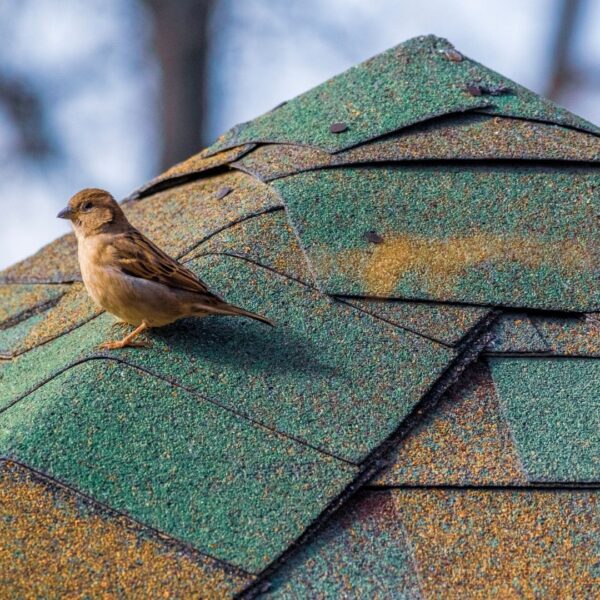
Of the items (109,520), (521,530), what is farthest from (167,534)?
(521,530)

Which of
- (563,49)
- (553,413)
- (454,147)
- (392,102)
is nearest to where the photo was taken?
(553,413)

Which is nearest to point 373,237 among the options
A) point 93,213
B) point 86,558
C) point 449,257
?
point 449,257

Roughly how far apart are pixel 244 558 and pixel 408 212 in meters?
1.41

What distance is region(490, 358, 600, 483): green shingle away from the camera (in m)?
2.66

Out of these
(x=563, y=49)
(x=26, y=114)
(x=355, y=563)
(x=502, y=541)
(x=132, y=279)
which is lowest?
(x=563, y=49)

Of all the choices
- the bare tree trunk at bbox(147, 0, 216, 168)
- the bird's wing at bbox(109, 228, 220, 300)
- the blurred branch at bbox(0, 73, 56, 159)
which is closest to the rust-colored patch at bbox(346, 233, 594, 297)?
the bird's wing at bbox(109, 228, 220, 300)

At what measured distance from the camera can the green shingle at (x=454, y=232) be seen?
3.16 metres

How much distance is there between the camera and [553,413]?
9.24 ft

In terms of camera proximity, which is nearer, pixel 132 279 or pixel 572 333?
pixel 572 333

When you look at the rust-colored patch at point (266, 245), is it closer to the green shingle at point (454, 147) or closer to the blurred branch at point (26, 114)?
the green shingle at point (454, 147)

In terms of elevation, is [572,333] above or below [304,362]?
below

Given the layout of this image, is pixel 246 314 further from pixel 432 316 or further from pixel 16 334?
pixel 16 334

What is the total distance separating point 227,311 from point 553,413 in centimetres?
93

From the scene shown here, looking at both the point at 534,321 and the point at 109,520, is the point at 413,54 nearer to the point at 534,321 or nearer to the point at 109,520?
the point at 534,321
